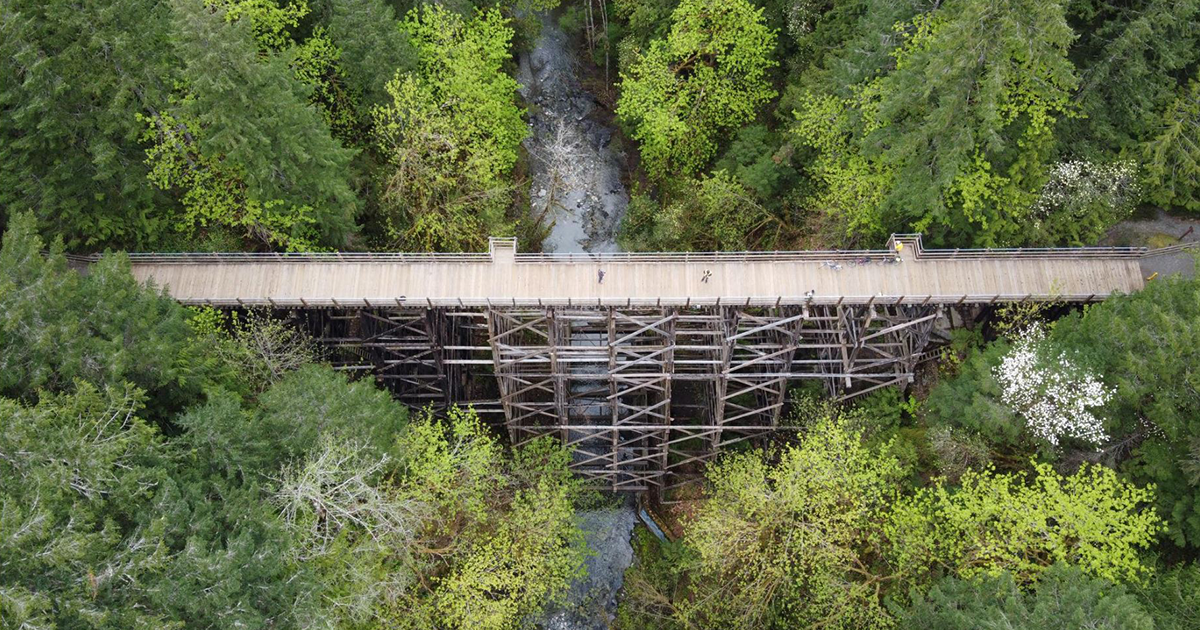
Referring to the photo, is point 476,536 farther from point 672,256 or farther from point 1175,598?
point 1175,598

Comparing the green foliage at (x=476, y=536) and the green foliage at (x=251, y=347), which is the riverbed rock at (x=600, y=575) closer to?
the green foliage at (x=476, y=536)

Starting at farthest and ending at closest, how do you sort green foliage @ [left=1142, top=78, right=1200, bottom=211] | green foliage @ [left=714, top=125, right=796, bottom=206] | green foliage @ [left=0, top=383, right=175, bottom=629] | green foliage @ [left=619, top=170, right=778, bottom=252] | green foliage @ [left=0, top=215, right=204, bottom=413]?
green foliage @ [left=619, top=170, right=778, bottom=252] → green foliage @ [left=714, top=125, right=796, bottom=206] → green foliage @ [left=1142, top=78, right=1200, bottom=211] → green foliage @ [left=0, top=215, right=204, bottom=413] → green foliage @ [left=0, top=383, right=175, bottom=629]

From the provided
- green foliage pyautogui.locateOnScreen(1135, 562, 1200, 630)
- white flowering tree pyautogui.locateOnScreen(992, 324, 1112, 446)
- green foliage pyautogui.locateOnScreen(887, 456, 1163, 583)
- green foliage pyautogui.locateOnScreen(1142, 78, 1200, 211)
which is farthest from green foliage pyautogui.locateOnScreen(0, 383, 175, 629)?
green foliage pyautogui.locateOnScreen(1142, 78, 1200, 211)

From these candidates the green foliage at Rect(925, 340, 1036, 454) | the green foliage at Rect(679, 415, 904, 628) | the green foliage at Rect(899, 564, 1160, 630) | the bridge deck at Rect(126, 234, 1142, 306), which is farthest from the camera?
the bridge deck at Rect(126, 234, 1142, 306)

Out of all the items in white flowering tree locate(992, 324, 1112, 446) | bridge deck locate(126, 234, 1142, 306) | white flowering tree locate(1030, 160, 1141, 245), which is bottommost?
white flowering tree locate(992, 324, 1112, 446)

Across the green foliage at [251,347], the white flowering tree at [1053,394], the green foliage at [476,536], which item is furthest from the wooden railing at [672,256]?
the green foliage at [476,536]

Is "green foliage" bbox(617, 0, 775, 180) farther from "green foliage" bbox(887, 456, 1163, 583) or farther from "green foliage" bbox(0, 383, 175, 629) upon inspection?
"green foliage" bbox(0, 383, 175, 629)

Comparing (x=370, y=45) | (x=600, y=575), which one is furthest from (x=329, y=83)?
(x=600, y=575)
